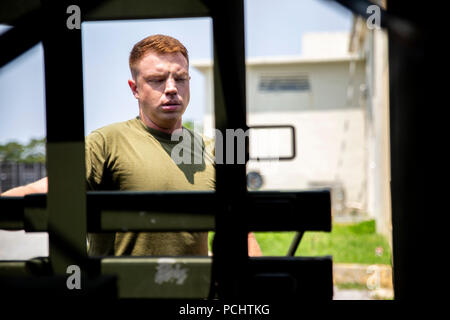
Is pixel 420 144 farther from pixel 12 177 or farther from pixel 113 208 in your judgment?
pixel 12 177

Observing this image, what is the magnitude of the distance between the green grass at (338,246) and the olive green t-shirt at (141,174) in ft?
16.0

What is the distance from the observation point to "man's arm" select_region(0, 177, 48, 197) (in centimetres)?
203

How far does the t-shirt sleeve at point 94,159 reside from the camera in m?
2.14

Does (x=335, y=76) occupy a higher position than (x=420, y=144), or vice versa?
(x=335, y=76)

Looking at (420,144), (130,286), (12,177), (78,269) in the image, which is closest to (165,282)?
(130,286)

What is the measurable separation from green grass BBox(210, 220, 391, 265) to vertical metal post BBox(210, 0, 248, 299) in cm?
529

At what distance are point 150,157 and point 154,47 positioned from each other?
457 millimetres

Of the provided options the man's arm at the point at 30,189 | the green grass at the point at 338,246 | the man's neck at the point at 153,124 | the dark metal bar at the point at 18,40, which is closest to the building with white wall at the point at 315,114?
the green grass at the point at 338,246

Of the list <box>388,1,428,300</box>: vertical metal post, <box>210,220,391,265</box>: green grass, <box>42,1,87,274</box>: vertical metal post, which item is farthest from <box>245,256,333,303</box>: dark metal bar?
<box>210,220,391,265</box>: green grass

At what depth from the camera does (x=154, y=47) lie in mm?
2189

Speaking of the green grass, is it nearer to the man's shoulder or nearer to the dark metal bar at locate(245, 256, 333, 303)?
the man's shoulder

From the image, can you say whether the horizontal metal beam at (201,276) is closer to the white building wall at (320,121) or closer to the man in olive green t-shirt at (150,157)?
the man in olive green t-shirt at (150,157)

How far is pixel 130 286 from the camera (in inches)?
72.5
